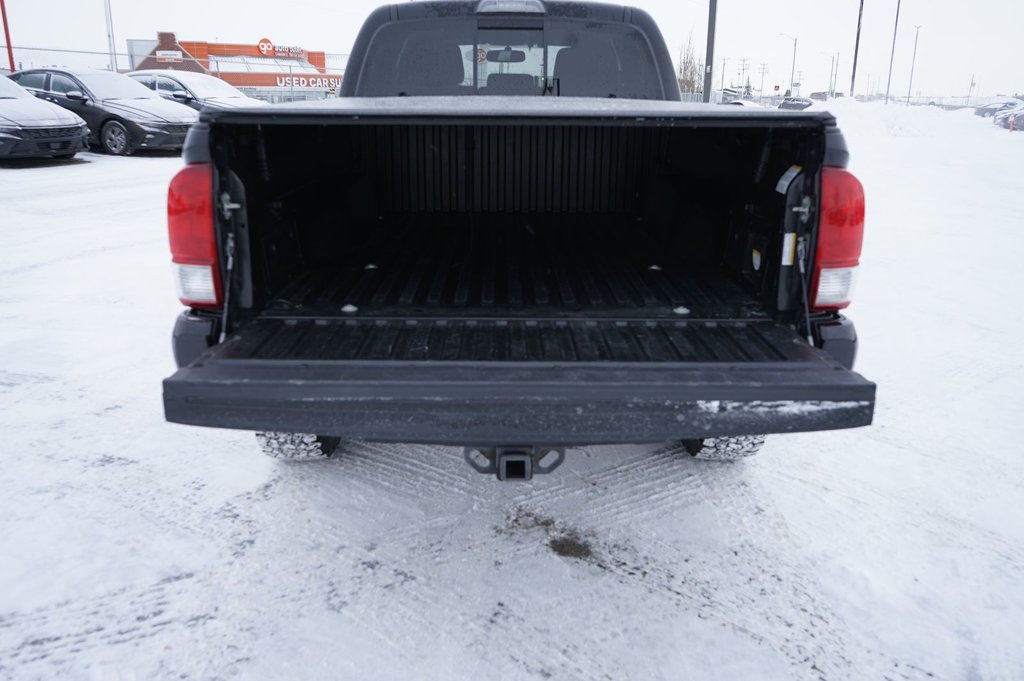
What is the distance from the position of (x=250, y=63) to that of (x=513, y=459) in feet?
157

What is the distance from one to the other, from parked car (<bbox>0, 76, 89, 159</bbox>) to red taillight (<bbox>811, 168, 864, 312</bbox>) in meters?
13.7

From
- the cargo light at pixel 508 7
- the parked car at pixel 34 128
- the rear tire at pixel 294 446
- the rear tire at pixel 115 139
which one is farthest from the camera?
the rear tire at pixel 115 139

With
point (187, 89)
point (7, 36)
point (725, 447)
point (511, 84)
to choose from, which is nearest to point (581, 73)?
point (511, 84)

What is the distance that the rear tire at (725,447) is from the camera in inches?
129

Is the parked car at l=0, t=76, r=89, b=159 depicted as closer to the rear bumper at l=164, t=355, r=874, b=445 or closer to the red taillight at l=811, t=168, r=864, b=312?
the rear bumper at l=164, t=355, r=874, b=445

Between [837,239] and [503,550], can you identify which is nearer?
[837,239]

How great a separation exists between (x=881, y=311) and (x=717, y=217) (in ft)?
9.83

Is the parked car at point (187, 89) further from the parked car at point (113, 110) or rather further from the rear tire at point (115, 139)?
the rear tire at point (115, 139)

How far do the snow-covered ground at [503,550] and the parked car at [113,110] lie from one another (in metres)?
11.6

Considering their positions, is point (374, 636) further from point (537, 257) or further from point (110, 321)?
point (110, 321)

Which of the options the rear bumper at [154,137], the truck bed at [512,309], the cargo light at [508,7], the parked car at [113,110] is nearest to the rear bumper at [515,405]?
the truck bed at [512,309]

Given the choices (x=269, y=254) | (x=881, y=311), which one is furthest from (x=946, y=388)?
(x=269, y=254)

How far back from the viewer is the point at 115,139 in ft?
49.7

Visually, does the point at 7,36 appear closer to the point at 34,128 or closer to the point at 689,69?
the point at 34,128
